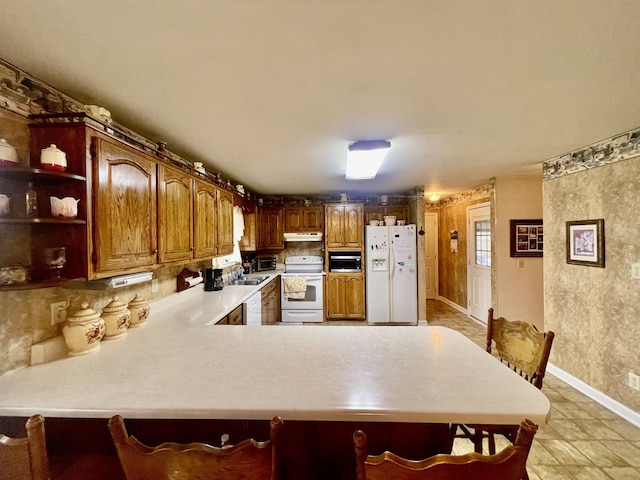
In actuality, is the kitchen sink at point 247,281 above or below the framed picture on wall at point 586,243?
below

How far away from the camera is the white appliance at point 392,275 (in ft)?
14.9

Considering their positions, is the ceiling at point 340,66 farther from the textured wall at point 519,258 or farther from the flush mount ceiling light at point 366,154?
the textured wall at point 519,258

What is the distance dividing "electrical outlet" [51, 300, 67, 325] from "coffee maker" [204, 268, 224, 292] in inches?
64.1

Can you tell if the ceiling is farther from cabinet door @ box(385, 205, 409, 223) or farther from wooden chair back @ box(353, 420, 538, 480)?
cabinet door @ box(385, 205, 409, 223)

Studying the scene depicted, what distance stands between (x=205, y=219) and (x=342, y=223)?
8.88 feet

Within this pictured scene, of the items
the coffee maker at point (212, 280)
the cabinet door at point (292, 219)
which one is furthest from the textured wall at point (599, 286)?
the coffee maker at point (212, 280)

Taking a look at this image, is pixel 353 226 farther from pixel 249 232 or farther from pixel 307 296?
pixel 249 232

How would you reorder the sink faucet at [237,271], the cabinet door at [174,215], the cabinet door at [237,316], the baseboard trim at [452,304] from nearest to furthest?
1. the cabinet door at [174,215]
2. the cabinet door at [237,316]
3. the sink faucet at [237,271]
4. the baseboard trim at [452,304]

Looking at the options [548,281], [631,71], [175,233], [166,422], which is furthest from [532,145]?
[166,422]

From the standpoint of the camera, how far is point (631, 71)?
1326 mm

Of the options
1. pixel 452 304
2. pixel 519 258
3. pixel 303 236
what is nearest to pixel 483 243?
pixel 519 258

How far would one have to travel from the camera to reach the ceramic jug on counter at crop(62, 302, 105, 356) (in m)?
1.42

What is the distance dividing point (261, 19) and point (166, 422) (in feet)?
5.57

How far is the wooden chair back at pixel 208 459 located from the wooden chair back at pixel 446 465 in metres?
0.23
